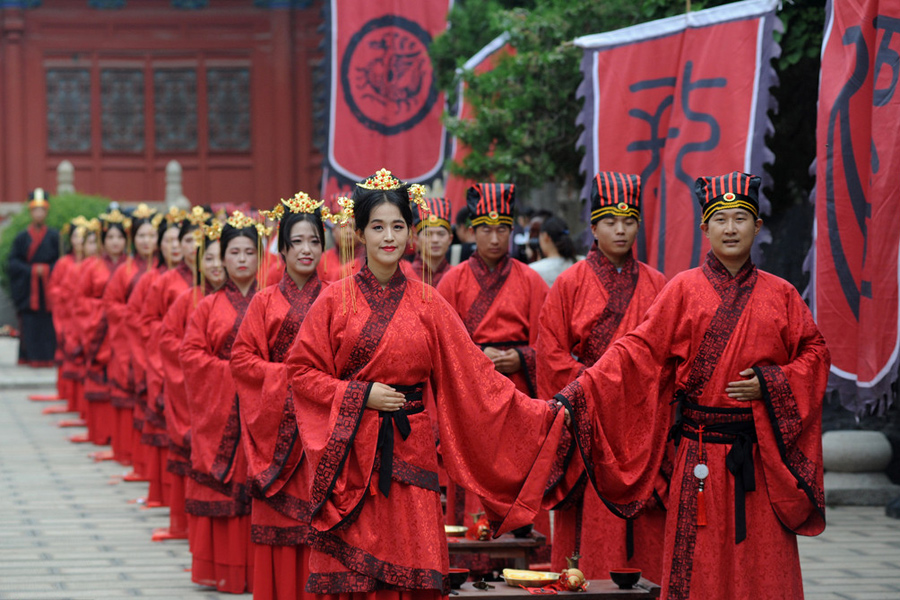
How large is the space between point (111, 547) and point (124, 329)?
9.94ft

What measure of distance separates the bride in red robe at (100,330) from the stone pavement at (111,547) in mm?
1100

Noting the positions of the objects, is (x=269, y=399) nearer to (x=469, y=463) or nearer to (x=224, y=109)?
(x=469, y=463)

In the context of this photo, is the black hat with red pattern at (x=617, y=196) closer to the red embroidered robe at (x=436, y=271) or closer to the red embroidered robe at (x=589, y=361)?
the red embroidered robe at (x=589, y=361)

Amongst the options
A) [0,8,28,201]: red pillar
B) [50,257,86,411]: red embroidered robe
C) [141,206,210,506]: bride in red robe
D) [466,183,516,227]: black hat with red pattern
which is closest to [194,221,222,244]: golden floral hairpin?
[141,206,210,506]: bride in red robe

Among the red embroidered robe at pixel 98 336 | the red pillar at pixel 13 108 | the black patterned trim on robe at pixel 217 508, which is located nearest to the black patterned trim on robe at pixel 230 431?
the black patterned trim on robe at pixel 217 508

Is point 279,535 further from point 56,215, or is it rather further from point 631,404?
point 56,215

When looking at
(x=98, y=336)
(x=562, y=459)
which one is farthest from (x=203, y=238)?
(x=98, y=336)

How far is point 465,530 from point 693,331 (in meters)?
1.68

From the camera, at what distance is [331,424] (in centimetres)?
419

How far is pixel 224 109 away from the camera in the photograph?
21531 millimetres

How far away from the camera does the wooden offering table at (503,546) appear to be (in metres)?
5.14

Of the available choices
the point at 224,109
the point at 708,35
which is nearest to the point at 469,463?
the point at 708,35

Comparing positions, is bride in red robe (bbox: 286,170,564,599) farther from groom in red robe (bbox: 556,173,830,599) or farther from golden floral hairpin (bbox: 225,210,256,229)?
golden floral hairpin (bbox: 225,210,256,229)

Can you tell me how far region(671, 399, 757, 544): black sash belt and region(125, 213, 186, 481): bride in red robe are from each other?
5104 millimetres
